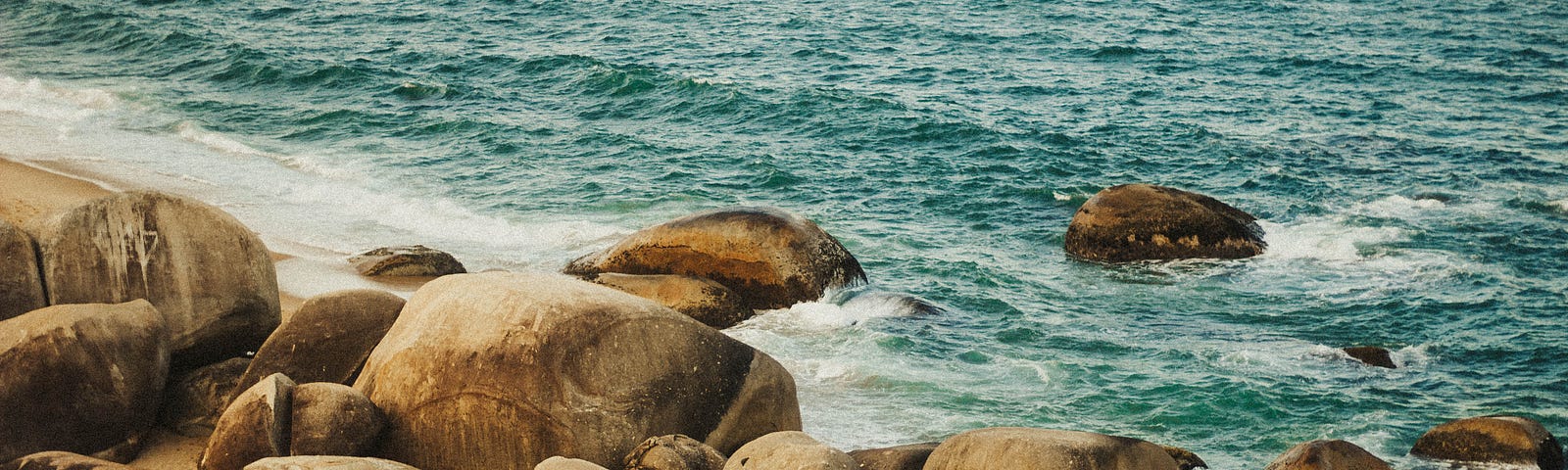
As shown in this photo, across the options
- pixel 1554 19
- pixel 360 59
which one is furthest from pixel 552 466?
pixel 1554 19

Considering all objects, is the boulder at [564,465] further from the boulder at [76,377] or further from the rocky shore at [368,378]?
the boulder at [76,377]

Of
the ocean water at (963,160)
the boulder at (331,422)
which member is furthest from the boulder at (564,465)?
the ocean water at (963,160)

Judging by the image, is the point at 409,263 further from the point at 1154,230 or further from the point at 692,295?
the point at 1154,230

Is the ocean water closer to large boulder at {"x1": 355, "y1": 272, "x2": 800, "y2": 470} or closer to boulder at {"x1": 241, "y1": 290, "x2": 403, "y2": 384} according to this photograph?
large boulder at {"x1": 355, "y1": 272, "x2": 800, "y2": 470}

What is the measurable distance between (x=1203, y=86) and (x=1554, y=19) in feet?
43.7

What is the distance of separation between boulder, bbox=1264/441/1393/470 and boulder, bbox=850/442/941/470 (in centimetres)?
328

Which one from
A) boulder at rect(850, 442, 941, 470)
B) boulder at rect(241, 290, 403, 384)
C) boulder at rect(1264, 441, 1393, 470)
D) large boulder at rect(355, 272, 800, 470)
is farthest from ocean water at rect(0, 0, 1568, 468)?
boulder at rect(241, 290, 403, 384)

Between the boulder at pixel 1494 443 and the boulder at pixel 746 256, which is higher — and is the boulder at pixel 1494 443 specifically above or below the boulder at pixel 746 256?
below

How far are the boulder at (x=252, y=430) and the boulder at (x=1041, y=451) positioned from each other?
4.67 metres

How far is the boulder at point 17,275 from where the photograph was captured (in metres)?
10.8

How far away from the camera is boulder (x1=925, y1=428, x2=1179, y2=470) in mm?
9594

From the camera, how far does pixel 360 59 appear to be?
114 ft

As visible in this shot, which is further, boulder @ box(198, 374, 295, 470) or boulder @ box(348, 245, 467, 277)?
boulder @ box(348, 245, 467, 277)

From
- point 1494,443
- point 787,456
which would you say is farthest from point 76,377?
point 1494,443
